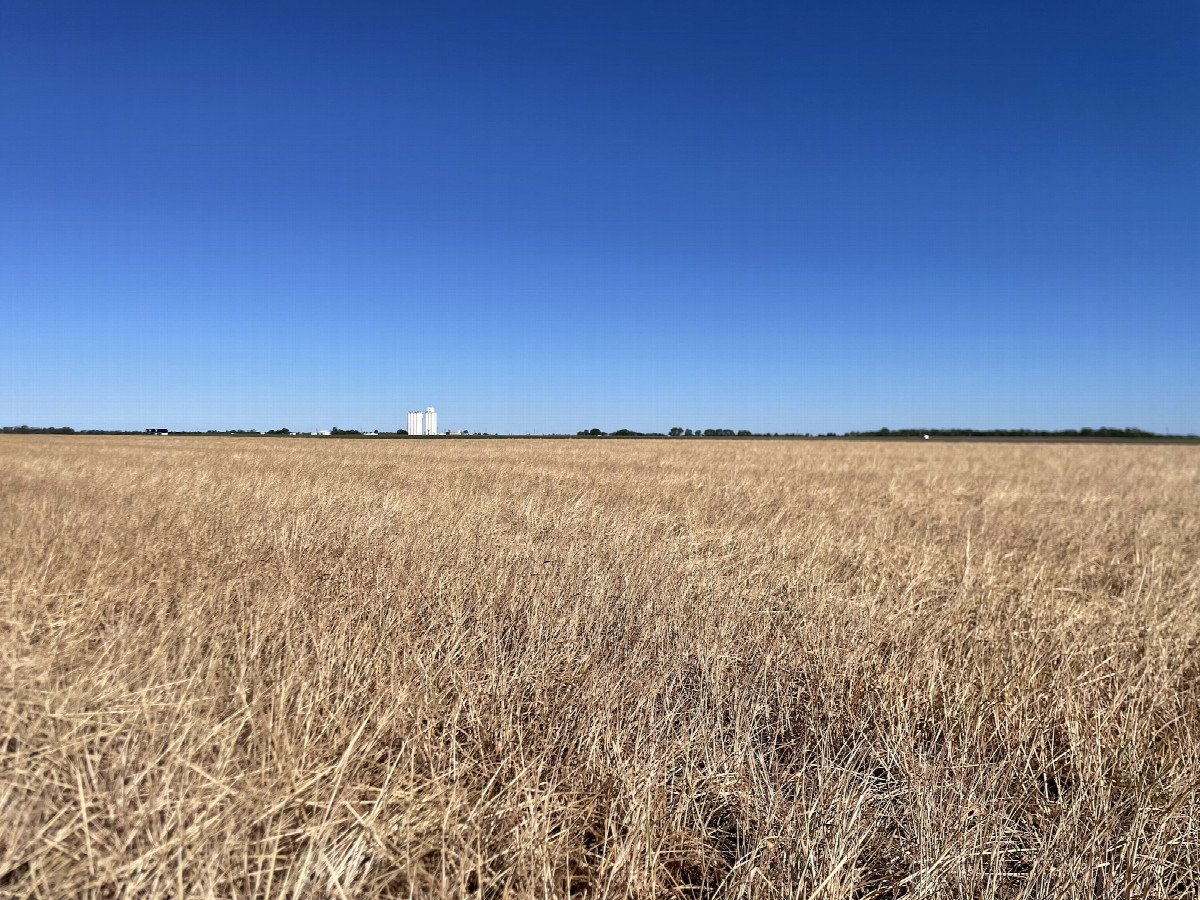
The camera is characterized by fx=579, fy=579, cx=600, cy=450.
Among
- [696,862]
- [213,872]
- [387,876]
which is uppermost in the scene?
[213,872]

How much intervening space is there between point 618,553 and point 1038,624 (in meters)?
3.24

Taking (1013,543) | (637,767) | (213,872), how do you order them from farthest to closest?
(1013,543) → (637,767) → (213,872)

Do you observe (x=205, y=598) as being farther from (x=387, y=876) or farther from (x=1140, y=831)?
(x=1140, y=831)

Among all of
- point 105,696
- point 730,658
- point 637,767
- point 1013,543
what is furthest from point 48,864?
point 1013,543

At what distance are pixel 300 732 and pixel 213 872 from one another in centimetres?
73

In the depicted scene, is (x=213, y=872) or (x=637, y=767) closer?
(x=213, y=872)

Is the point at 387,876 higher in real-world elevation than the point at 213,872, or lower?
lower

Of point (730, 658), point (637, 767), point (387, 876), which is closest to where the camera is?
point (387, 876)

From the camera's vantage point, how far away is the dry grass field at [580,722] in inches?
65.8

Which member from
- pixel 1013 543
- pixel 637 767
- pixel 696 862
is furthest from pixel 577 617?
pixel 1013 543

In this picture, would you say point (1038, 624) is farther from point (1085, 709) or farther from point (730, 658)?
point (730, 658)

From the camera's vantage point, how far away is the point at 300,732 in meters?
2.17

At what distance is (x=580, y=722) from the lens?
2.39m

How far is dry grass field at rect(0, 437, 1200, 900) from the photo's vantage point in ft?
5.49
